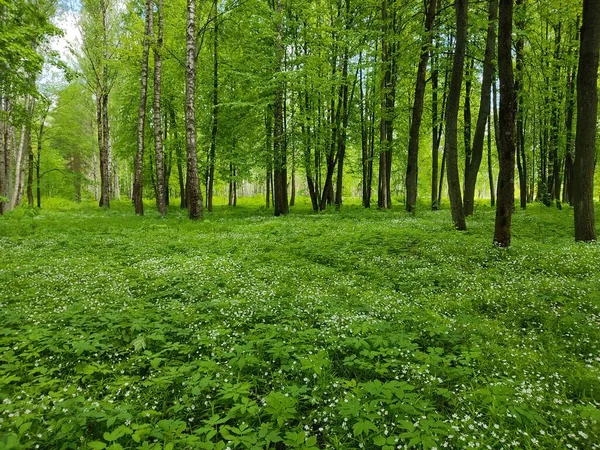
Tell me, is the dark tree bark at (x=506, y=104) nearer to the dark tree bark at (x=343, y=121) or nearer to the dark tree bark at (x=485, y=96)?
the dark tree bark at (x=485, y=96)

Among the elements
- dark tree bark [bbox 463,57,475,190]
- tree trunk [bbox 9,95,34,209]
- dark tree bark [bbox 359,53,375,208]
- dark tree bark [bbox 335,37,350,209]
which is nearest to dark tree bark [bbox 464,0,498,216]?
dark tree bark [bbox 463,57,475,190]

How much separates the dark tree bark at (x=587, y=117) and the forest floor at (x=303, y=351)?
167 cm

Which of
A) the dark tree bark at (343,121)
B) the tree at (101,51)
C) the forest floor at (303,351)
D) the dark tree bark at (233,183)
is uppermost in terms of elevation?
the tree at (101,51)

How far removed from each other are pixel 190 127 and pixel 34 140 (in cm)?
2985

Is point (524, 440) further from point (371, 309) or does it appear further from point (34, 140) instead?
point (34, 140)

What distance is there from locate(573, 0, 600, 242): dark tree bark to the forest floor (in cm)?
167

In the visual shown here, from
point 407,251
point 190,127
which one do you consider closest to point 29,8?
point 190,127

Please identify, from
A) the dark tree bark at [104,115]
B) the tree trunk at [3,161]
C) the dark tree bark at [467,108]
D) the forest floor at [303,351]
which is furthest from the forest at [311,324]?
the dark tree bark at [104,115]

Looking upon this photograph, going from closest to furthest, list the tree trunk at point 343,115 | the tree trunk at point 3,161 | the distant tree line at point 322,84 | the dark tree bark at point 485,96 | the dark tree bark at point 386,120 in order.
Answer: the distant tree line at point 322,84
the dark tree bark at point 485,96
the dark tree bark at point 386,120
the tree trunk at point 3,161
the tree trunk at point 343,115

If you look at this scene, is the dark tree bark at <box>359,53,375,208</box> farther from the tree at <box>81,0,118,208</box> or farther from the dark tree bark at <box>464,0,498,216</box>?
the tree at <box>81,0,118,208</box>

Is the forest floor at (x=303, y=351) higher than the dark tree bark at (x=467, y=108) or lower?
lower

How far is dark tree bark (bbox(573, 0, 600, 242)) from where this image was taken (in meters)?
9.80

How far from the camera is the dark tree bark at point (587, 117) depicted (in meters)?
9.80

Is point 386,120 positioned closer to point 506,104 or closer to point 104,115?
point 506,104
